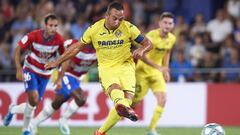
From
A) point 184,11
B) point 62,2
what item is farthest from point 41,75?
point 184,11

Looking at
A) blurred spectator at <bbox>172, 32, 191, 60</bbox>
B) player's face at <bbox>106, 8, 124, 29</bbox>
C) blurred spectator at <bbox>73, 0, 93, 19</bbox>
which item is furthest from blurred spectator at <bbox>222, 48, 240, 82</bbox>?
player's face at <bbox>106, 8, 124, 29</bbox>

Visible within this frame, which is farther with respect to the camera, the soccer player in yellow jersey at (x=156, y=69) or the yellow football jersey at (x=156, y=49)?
the yellow football jersey at (x=156, y=49)

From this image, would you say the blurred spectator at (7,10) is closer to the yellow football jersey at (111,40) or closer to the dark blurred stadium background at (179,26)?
the dark blurred stadium background at (179,26)

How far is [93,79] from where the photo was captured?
Result: 818 inches

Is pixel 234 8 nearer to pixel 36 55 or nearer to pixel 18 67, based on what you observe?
pixel 36 55

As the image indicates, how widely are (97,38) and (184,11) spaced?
35.2ft

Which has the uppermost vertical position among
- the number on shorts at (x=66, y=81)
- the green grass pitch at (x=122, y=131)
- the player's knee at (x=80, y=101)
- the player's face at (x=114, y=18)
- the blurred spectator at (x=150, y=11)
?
the player's face at (x=114, y=18)

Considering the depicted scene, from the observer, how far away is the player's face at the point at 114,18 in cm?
1278

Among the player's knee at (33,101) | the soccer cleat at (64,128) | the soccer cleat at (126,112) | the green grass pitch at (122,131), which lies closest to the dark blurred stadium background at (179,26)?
the green grass pitch at (122,131)

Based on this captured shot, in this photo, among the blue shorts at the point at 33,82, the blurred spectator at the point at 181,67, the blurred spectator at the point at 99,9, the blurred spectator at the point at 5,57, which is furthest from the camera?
the blurred spectator at the point at 99,9

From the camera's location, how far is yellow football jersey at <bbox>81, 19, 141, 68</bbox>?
13.0 metres

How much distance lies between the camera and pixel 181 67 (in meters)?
20.5

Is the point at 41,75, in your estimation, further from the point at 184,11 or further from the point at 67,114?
the point at 184,11

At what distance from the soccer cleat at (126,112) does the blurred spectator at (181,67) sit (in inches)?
324
